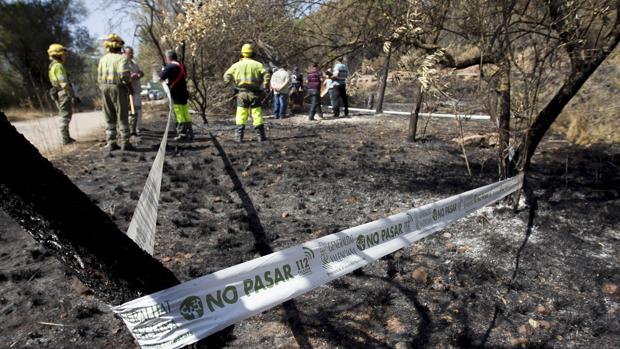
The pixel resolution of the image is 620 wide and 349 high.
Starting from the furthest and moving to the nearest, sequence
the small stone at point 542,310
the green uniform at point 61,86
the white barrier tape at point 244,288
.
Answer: the green uniform at point 61,86 → the small stone at point 542,310 → the white barrier tape at point 244,288

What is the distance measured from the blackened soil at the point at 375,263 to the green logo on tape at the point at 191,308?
114 centimetres

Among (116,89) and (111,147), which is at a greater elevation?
(116,89)

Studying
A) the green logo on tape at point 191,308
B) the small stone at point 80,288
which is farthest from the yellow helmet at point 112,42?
the green logo on tape at point 191,308

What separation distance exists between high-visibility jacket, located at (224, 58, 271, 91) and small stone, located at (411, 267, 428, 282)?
18.8 ft

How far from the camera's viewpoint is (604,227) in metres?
4.49

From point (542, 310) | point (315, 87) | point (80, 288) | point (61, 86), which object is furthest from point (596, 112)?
point (61, 86)

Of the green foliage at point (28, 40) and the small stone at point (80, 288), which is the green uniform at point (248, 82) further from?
the green foliage at point (28, 40)

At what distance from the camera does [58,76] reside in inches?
316

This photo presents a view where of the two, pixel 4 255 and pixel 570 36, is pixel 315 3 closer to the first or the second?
pixel 570 36

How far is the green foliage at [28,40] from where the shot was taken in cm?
2197

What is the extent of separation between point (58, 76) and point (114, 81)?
156 cm

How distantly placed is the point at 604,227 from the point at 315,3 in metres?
4.05

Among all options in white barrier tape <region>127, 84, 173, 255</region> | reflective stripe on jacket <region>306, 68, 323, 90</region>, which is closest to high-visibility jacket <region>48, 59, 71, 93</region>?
white barrier tape <region>127, 84, 173, 255</region>

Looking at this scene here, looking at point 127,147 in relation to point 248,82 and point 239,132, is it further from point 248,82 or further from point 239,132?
point 248,82
